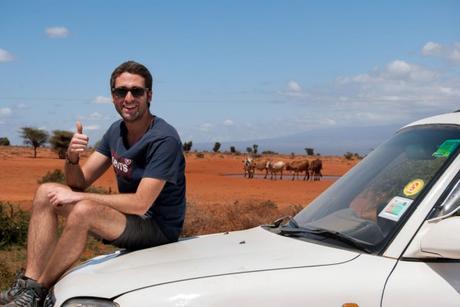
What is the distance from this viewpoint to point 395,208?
10.0ft

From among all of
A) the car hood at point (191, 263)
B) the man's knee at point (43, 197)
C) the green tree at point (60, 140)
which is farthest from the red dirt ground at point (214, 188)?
the car hood at point (191, 263)

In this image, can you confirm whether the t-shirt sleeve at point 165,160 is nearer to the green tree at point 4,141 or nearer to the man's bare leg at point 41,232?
the man's bare leg at point 41,232

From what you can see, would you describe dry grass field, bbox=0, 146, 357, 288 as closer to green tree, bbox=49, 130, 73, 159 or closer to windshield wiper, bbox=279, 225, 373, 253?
windshield wiper, bbox=279, 225, 373, 253

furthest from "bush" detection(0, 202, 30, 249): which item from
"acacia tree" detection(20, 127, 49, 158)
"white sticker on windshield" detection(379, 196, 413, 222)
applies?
"acacia tree" detection(20, 127, 49, 158)

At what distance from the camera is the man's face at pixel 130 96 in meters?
4.66

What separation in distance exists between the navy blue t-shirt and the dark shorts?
0.11 metres

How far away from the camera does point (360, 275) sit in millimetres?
2766

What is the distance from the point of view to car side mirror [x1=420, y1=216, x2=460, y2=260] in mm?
2598

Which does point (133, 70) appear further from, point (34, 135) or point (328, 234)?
point (34, 135)

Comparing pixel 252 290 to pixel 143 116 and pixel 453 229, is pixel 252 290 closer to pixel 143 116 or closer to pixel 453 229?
pixel 453 229

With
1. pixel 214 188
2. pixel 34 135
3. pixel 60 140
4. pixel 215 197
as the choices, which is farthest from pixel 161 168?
pixel 34 135

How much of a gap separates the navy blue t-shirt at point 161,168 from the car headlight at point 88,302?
4.85ft

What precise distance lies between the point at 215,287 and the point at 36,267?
1.65 meters

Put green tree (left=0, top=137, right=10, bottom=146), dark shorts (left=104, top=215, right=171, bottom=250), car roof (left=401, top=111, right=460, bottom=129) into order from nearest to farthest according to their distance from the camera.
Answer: car roof (left=401, top=111, right=460, bottom=129) < dark shorts (left=104, top=215, right=171, bottom=250) < green tree (left=0, top=137, right=10, bottom=146)
